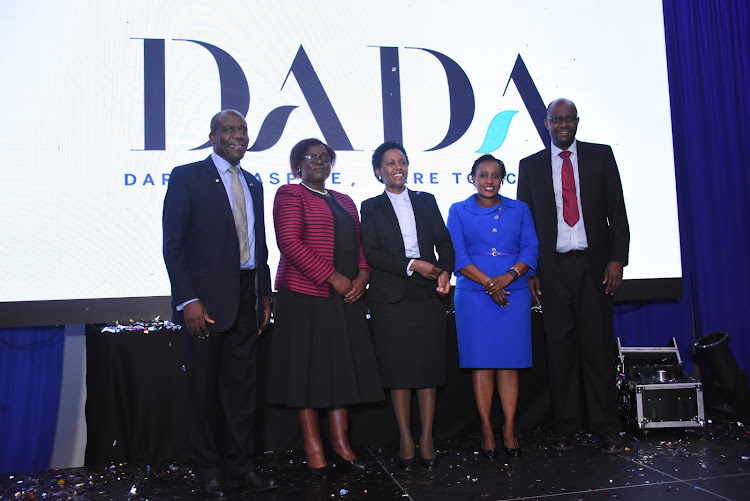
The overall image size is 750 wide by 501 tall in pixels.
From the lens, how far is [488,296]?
295cm

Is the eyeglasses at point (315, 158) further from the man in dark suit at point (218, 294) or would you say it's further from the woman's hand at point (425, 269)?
the woman's hand at point (425, 269)

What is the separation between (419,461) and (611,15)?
3.07 m

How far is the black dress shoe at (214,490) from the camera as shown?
8.03 ft

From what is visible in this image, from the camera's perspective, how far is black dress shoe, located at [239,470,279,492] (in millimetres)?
2564

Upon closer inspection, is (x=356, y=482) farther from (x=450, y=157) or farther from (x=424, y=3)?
(x=424, y=3)

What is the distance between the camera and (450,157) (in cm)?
371

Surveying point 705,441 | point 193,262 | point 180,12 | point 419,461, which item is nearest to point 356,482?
point 419,461

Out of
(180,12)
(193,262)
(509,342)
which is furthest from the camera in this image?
(180,12)

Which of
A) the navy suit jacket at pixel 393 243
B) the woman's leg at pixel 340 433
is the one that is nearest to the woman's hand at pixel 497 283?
the navy suit jacket at pixel 393 243

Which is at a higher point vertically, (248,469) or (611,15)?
(611,15)

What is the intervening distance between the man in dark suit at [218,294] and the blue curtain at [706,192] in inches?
107

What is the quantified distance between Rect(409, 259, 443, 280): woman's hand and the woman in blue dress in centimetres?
21

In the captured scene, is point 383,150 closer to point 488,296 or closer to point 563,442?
point 488,296

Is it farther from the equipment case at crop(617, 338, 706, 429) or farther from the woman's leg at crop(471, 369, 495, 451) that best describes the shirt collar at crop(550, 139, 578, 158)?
the equipment case at crop(617, 338, 706, 429)
